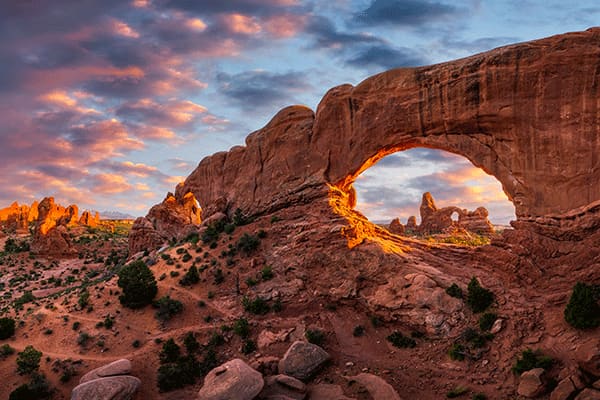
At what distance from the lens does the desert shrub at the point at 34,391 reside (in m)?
24.3

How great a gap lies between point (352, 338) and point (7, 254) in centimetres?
7946

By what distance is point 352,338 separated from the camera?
88.1 feet

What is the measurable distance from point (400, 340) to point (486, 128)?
17.6 meters

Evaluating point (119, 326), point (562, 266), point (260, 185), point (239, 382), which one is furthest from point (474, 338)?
point (119, 326)

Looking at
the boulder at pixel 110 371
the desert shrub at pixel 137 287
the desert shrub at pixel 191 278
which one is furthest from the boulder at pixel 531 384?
the desert shrub at pixel 137 287

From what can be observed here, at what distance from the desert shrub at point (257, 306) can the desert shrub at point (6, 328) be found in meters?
22.0

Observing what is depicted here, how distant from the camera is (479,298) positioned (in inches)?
964

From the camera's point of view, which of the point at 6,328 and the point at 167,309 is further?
the point at 6,328

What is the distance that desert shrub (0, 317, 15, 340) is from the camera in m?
31.8

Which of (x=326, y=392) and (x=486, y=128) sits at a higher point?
(x=486, y=128)

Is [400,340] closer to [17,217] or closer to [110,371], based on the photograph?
[110,371]

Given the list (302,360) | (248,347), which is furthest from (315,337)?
(248,347)

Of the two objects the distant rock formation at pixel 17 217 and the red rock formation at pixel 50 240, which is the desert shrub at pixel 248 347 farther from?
the distant rock formation at pixel 17 217

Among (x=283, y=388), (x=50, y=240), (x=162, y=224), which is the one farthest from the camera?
(x=50, y=240)
